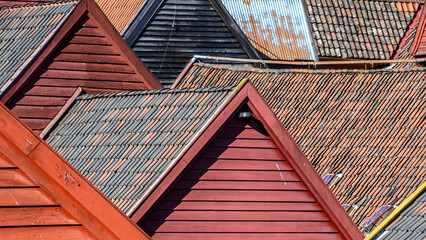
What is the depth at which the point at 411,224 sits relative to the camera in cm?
1500

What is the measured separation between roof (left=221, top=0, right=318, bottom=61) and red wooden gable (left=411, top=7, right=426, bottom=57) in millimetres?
3892

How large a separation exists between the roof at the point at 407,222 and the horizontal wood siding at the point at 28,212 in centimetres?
679

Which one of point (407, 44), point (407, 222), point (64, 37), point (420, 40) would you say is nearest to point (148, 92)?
point (64, 37)

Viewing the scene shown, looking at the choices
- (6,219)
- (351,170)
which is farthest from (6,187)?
(351,170)

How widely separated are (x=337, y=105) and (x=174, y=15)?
6.87m

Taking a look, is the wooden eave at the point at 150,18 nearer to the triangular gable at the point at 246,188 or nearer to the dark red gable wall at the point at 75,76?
the dark red gable wall at the point at 75,76

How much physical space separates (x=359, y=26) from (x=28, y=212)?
87.7 feet

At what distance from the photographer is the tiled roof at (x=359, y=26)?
3347 centimetres

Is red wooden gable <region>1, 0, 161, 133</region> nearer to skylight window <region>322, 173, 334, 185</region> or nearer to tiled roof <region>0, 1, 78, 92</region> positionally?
tiled roof <region>0, 1, 78, 92</region>

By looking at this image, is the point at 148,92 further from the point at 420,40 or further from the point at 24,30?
the point at 420,40

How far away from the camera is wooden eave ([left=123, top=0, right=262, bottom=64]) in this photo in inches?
1112

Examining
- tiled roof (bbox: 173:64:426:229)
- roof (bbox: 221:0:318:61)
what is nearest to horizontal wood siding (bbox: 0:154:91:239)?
tiled roof (bbox: 173:64:426:229)

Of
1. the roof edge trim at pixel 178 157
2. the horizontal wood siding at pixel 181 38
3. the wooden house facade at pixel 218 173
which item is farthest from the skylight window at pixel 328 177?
the horizontal wood siding at pixel 181 38

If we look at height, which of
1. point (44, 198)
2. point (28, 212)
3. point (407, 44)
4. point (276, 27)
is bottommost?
point (28, 212)
